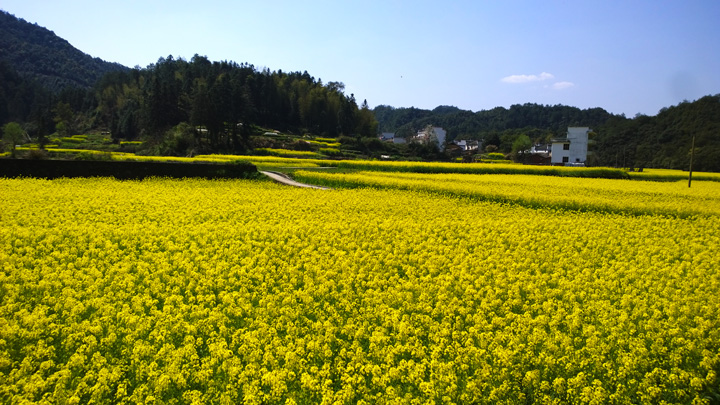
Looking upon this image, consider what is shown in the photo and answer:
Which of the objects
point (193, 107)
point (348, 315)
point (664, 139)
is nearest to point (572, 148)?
point (664, 139)

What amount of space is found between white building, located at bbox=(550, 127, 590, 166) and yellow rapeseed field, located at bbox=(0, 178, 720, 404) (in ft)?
203

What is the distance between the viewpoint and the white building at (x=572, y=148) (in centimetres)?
6888

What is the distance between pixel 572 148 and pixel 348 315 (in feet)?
234

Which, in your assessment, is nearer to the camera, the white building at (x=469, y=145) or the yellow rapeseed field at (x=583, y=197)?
the yellow rapeseed field at (x=583, y=197)

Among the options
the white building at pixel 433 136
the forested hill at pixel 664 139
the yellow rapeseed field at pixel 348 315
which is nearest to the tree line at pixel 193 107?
the white building at pixel 433 136

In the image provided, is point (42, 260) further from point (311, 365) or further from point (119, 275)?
point (311, 365)

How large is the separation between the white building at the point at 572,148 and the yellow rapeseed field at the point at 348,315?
62.0m

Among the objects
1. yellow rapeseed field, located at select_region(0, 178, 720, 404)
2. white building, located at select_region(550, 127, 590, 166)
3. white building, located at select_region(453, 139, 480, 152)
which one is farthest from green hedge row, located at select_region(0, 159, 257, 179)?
white building, located at select_region(453, 139, 480, 152)

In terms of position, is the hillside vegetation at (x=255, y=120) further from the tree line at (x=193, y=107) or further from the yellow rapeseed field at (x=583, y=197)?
the yellow rapeseed field at (x=583, y=197)

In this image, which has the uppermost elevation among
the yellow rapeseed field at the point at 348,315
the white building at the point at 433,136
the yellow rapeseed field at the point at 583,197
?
the white building at the point at 433,136

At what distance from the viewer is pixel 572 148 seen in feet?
230

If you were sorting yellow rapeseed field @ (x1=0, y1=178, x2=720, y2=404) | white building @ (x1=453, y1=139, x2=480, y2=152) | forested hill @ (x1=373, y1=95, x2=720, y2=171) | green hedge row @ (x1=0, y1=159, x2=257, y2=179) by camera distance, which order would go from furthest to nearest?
white building @ (x1=453, y1=139, x2=480, y2=152) < forested hill @ (x1=373, y1=95, x2=720, y2=171) < green hedge row @ (x1=0, y1=159, x2=257, y2=179) < yellow rapeseed field @ (x1=0, y1=178, x2=720, y2=404)

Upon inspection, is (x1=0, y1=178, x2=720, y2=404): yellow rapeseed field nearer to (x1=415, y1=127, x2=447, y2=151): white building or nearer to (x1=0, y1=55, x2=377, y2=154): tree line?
(x1=0, y1=55, x2=377, y2=154): tree line

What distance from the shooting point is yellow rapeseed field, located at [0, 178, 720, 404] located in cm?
475
